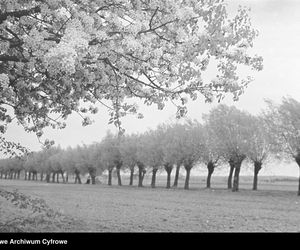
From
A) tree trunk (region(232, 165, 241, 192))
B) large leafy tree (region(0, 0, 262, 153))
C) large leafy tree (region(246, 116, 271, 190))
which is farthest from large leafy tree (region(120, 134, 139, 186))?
large leafy tree (region(0, 0, 262, 153))

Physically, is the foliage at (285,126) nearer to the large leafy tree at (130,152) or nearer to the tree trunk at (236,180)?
the tree trunk at (236,180)

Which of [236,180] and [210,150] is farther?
[210,150]

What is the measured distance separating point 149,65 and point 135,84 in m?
2.51

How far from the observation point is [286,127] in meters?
65.3

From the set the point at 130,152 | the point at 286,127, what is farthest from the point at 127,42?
the point at 130,152

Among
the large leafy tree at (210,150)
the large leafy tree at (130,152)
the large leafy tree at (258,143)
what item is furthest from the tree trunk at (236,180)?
the large leafy tree at (130,152)

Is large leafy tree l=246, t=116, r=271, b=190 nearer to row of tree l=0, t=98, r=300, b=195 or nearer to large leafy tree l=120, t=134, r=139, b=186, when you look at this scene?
row of tree l=0, t=98, r=300, b=195

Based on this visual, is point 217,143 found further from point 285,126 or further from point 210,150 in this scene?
point 285,126

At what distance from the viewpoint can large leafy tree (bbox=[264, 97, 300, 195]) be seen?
64.0 metres

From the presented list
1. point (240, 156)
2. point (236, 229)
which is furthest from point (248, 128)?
point (236, 229)

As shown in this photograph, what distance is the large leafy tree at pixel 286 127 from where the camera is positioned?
64000 mm

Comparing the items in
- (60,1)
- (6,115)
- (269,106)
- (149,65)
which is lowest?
(6,115)
